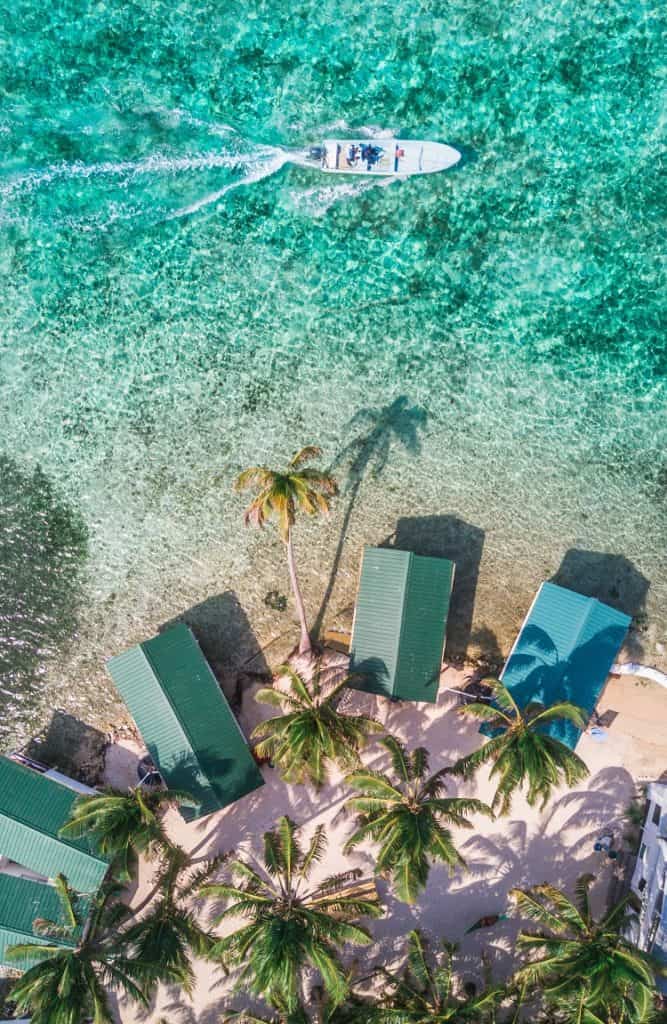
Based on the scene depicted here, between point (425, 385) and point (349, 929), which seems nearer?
point (349, 929)

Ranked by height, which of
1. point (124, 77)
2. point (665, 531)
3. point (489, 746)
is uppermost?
point (124, 77)

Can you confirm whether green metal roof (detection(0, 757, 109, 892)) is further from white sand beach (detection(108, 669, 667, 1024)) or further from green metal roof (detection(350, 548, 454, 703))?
green metal roof (detection(350, 548, 454, 703))

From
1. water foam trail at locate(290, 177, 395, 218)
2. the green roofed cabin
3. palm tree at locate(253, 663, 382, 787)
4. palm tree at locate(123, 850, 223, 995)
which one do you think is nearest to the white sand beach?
palm tree at locate(123, 850, 223, 995)

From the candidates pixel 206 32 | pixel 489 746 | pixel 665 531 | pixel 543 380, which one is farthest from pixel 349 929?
pixel 206 32

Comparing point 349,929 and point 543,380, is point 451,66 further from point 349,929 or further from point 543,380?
point 349,929

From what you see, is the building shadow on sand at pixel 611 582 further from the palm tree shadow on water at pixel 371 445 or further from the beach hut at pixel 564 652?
the palm tree shadow on water at pixel 371 445

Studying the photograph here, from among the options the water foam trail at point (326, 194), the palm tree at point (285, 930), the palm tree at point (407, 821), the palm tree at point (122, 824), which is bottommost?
the palm tree at point (285, 930)

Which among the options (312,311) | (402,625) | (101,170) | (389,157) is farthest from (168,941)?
(389,157)

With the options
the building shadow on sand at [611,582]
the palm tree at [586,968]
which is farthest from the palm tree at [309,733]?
the building shadow on sand at [611,582]
